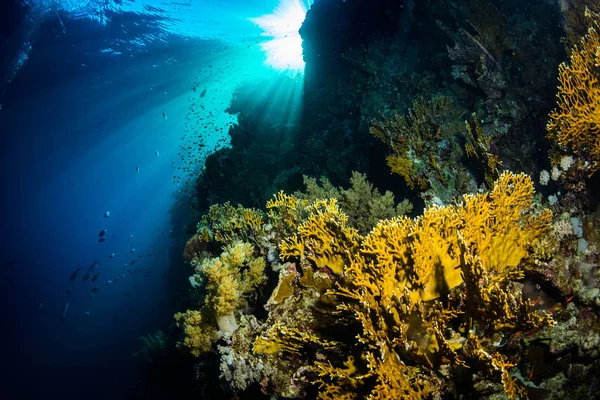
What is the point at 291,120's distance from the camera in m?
14.6

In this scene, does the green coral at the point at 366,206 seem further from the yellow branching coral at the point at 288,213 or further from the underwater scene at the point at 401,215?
the yellow branching coral at the point at 288,213

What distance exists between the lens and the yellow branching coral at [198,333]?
480 centimetres

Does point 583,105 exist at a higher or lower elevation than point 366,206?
higher

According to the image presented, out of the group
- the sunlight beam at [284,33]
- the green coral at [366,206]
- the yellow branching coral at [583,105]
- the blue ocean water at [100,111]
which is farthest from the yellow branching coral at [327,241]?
the sunlight beam at [284,33]

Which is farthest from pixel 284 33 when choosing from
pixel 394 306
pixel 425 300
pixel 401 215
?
pixel 394 306

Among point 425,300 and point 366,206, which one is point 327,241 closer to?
point 425,300

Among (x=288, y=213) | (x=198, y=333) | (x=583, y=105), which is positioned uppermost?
(x=583, y=105)

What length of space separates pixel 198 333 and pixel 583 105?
6746 millimetres

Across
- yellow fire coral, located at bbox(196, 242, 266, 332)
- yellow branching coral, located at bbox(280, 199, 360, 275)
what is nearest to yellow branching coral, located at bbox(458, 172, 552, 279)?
yellow branching coral, located at bbox(280, 199, 360, 275)

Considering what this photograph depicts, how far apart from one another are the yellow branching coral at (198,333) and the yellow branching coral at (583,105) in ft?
20.5

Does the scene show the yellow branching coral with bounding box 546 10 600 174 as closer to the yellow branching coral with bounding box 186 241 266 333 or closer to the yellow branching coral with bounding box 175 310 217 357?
the yellow branching coral with bounding box 186 241 266 333

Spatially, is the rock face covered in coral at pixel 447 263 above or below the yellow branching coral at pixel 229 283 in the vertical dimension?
above

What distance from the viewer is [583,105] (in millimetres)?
4164

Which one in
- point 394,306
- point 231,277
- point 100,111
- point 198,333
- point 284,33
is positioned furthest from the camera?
point 284,33
